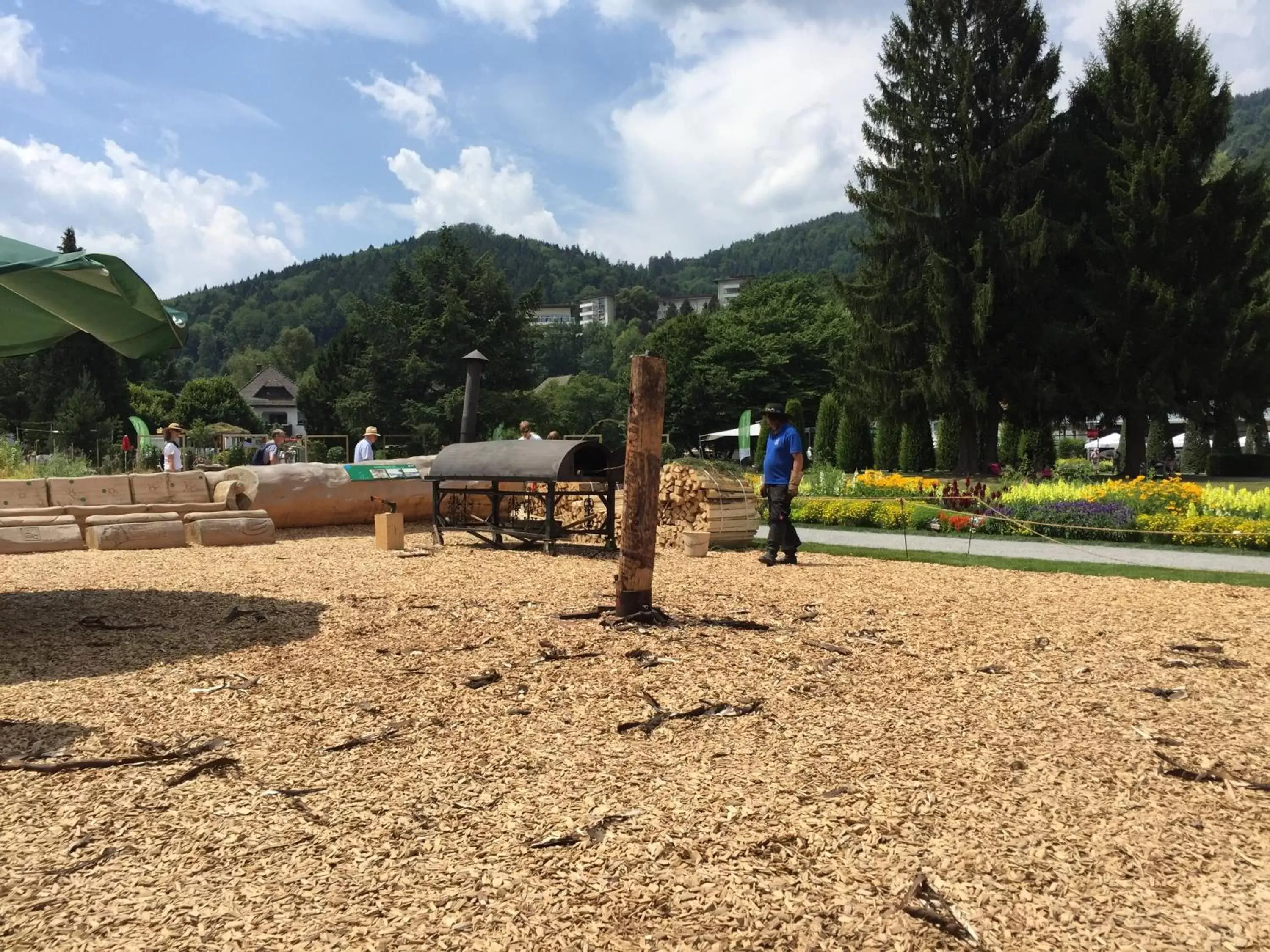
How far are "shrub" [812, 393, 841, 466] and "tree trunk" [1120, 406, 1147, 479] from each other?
10524 mm

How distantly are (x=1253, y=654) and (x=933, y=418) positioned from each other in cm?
2415

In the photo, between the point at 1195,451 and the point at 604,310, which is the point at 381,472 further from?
the point at 604,310

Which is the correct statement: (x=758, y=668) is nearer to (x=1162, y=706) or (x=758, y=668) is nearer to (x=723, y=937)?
(x=1162, y=706)

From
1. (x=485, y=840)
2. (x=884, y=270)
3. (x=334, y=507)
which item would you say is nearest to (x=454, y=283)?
(x=884, y=270)

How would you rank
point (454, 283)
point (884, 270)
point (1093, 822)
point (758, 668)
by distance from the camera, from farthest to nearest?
point (454, 283) → point (884, 270) → point (758, 668) → point (1093, 822)

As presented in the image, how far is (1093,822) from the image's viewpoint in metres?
3.54

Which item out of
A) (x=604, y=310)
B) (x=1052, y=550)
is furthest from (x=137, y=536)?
(x=604, y=310)

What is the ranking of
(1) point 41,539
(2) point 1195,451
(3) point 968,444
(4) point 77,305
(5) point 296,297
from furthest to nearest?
(5) point 296,297 → (2) point 1195,451 → (3) point 968,444 → (1) point 41,539 → (4) point 77,305

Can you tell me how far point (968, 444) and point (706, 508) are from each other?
17.9 m

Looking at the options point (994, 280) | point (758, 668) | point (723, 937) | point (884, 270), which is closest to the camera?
point (723, 937)

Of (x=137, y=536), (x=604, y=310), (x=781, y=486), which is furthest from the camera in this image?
(x=604, y=310)

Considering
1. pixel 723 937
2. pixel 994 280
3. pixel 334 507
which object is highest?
pixel 994 280

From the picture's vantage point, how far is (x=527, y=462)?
36.1ft

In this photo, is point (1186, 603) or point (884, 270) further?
point (884, 270)
